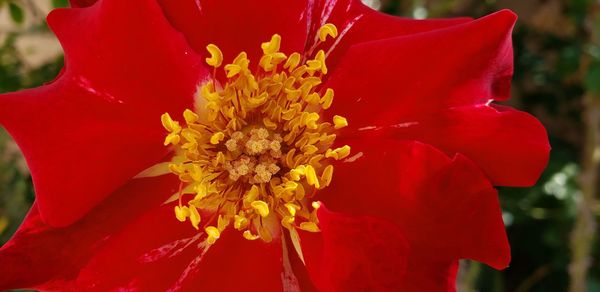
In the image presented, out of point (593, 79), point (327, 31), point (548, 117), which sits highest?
point (327, 31)

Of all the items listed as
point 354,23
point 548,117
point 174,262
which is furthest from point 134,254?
point 548,117

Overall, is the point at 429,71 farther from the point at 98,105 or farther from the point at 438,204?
the point at 98,105

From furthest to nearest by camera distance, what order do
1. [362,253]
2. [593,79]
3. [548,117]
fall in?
[548,117], [593,79], [362,253]

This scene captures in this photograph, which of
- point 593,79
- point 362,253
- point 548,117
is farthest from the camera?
point 548,117

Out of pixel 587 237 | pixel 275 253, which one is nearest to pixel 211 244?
pixel 275 253

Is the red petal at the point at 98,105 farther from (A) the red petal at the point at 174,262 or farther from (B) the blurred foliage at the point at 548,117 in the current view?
(B) the blurred foliage at the point at 548,117

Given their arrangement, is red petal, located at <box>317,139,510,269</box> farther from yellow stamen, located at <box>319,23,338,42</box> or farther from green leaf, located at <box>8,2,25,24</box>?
green leaf, located at <box>8,2,25,24</box>

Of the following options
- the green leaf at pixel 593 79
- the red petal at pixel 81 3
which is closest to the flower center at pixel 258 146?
the red petal at pixel 81 3

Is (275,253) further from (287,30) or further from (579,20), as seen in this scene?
(579,20)
